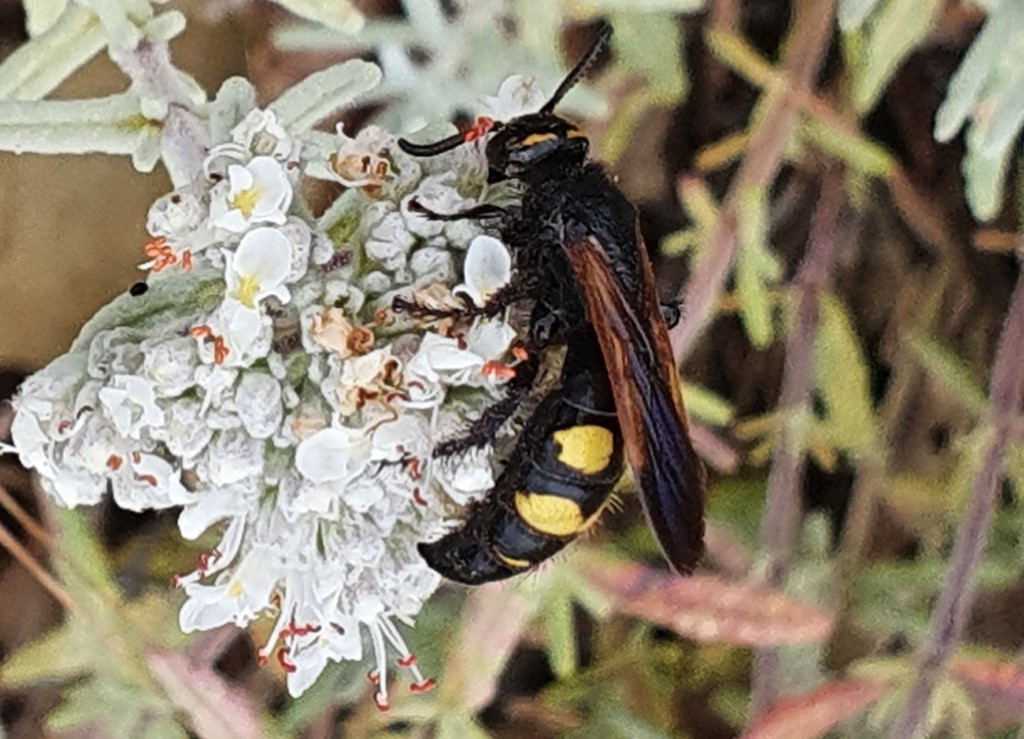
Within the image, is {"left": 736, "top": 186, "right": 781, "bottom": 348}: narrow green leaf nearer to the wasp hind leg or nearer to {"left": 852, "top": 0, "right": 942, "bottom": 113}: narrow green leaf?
{"left": 852, "top": 0, "right": 942, "bottom": 113}: narrow green leaf

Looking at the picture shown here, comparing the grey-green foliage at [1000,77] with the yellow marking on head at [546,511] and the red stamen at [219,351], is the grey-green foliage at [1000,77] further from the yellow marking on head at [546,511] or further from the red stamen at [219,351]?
the red stamen at [219,351]

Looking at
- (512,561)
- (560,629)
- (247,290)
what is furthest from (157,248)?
(560,629)

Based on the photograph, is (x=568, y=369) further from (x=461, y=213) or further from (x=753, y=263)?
(x=753, y=263)

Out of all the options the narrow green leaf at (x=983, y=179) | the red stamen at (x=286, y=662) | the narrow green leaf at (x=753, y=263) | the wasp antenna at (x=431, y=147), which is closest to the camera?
the wasp antenna at (x=431, y=147)

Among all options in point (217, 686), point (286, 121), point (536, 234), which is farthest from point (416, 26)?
point (217, 686)

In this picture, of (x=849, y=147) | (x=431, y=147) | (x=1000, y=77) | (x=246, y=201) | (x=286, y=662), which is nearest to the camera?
(x=246, y=201)

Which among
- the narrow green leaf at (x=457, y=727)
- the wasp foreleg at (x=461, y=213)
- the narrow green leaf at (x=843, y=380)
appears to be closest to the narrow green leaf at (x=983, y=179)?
the narrow green leaf at (x=843, y=380)

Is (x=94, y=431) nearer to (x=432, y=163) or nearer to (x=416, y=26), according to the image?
(x=432, y=163)
